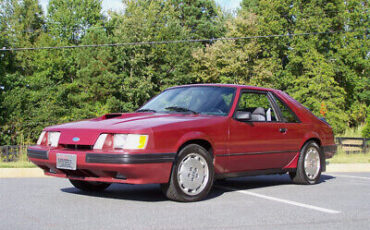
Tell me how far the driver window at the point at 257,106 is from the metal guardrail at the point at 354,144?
462 inches

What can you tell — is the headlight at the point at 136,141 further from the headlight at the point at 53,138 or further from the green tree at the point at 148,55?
the green tree at the point at 148,55

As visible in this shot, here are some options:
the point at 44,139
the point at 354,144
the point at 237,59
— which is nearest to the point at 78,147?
the point at 44,139

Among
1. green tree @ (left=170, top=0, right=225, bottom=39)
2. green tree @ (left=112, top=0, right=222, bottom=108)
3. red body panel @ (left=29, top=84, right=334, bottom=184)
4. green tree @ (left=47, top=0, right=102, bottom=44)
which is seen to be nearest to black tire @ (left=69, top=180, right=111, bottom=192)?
red body panel @ (left=29, top=84, right=334, bottom=184)

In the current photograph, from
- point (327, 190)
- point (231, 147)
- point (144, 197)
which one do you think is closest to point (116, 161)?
point (144, 197)

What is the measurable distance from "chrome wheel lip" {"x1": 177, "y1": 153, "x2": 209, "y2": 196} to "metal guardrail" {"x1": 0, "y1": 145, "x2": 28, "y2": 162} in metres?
9.07

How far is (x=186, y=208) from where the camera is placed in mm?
6098

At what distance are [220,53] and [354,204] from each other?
4335 cm

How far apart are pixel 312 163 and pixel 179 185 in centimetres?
332

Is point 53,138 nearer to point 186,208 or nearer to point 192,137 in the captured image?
point 192,137

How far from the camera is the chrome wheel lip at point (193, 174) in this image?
6.46 meters

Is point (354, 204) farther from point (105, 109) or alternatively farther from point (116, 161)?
point (105, 109)

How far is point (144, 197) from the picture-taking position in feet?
23.1

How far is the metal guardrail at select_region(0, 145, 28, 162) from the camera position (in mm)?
14586

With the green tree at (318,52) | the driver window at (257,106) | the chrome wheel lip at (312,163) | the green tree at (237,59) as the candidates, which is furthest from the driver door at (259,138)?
the green tree at (237,59)
